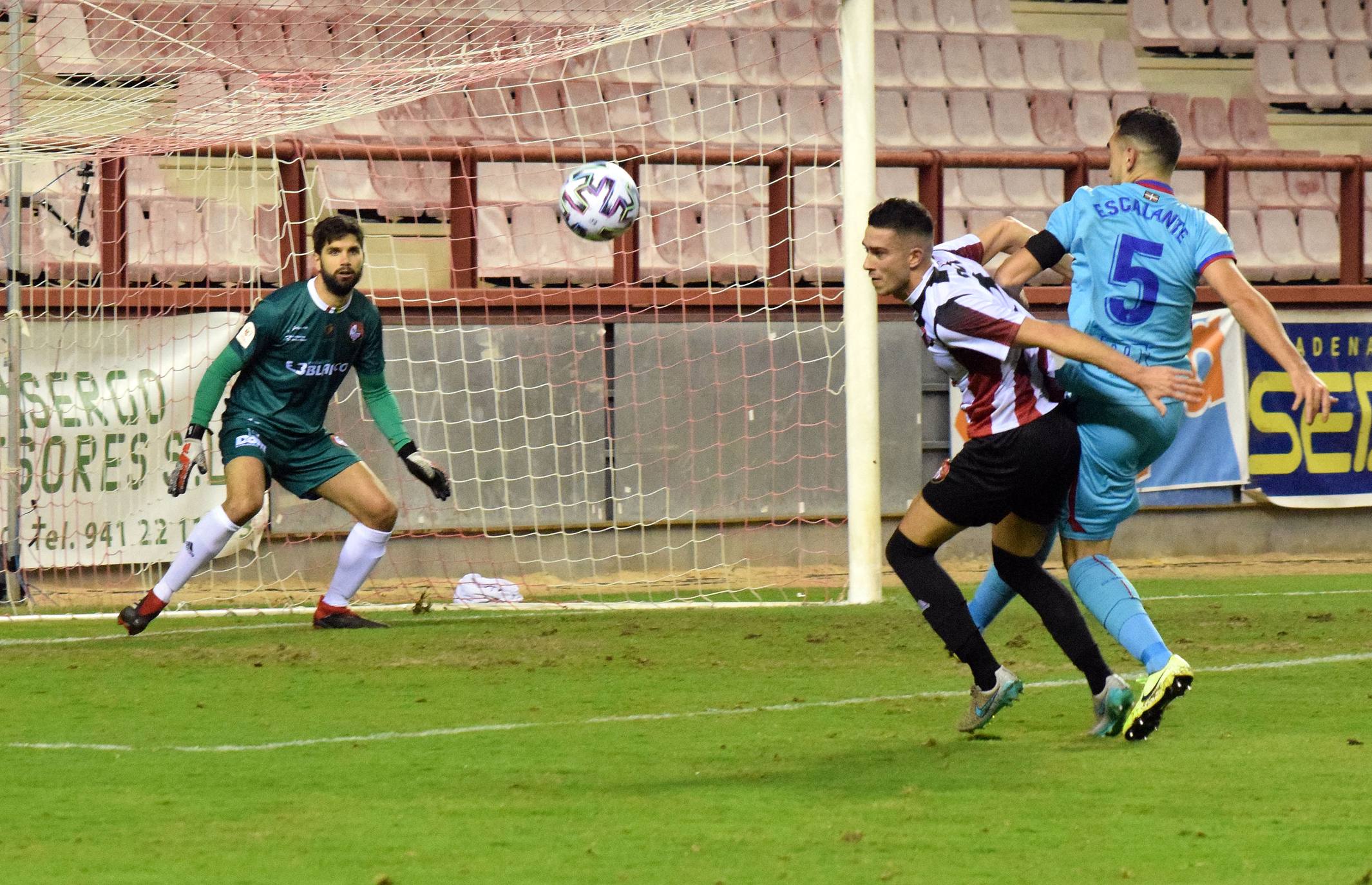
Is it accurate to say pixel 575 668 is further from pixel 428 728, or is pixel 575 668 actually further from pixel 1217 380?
pixel 1217 380

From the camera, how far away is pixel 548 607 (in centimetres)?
912

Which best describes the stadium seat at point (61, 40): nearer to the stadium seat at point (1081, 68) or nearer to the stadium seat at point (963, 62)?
the stadium seat at point (963, 62)

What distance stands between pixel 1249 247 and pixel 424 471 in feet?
27.7

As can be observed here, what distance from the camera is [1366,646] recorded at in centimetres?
698

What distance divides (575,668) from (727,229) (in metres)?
6.25

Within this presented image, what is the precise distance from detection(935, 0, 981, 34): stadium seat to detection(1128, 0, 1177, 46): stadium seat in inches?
60.3

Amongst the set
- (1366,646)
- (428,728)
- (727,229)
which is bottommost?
(1366,646)

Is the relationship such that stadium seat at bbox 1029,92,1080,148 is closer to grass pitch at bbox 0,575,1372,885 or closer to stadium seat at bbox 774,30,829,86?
stadium seat at bbox 774,30,829,86

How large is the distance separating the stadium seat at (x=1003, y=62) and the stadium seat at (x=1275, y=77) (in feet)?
7.66

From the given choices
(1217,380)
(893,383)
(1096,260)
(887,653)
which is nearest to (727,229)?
(893,383)

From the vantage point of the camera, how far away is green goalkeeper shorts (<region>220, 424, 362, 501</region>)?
7914 millimetres

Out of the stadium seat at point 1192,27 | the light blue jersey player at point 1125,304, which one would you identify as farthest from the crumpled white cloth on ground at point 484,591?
the stadium seat at point 1192,27

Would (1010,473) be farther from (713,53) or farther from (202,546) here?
(713,53)

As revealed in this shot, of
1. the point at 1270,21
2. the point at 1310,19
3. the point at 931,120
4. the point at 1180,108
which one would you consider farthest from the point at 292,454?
the point at 1310,19
